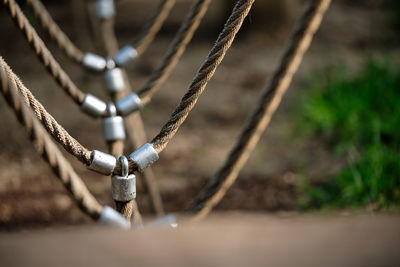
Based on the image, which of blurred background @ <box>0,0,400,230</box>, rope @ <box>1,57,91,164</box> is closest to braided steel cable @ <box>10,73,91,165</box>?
rope @ <box>1,57,91,164</box>

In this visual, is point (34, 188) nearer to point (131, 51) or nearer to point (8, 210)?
point (8, 210)

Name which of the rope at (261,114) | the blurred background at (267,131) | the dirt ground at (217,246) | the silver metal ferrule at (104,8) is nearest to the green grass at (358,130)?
the blurred background at (267,131)

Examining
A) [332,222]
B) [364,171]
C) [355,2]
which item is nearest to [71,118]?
[364,171]

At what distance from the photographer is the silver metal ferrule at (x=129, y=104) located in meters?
0.98

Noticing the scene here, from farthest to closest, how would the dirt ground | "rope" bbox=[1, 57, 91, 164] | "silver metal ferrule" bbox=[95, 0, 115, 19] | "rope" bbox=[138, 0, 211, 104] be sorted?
1. "silver metal ferrule" bbox=[95, 0, 115, 19]
2. "rope" bbox=[138, 0, 211, 104]
3. "rope" bbox=[1, 57, 91, 164]
4. the dirt ground

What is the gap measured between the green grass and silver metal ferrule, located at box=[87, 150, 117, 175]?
1089mm

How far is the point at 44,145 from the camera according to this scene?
560mm

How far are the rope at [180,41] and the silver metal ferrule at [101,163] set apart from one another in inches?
12.5

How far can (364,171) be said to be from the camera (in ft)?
5.42

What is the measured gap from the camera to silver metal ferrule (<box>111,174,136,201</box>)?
730mm

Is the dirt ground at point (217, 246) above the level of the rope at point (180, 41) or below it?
below

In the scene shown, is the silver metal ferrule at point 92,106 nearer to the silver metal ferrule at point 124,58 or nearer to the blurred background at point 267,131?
the silver metal ferrule at point 124,58

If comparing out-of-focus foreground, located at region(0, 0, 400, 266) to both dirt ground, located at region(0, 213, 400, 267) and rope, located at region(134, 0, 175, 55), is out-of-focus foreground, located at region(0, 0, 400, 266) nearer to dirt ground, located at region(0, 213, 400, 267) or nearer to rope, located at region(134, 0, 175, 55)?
dirt ground, located at region(0, 213, 400, 267)

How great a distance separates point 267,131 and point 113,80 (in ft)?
4.03
